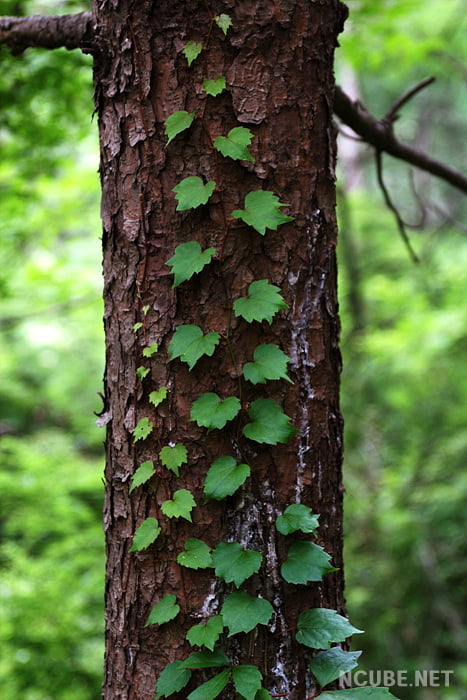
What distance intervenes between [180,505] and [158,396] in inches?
8.3

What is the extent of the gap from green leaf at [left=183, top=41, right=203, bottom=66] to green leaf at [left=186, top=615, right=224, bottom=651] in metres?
1.04

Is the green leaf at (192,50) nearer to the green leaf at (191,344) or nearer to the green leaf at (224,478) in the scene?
the green leaf at (191,344)

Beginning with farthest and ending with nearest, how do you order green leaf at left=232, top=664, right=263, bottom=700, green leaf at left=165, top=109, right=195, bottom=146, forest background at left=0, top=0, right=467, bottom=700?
forest background at left=0, top=0, right=467, bottom=700 < green leaf at left=165, top=109, right=195, bottom=146 < green leaf at left=232, top=664, right=263, bottom=700

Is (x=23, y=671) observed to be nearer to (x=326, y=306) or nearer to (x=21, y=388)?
(x=326, y=306)

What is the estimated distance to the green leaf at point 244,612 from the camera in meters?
1.03

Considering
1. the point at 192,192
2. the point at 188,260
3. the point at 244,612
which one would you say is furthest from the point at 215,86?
the point at 244,612

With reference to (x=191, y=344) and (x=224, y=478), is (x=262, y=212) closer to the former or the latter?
(x=191, y=344)

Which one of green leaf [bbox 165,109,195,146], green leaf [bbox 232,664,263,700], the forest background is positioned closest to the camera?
green leaf [bbox 232,664,263,700]

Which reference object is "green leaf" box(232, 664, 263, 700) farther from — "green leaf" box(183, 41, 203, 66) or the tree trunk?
"green leaf" box(183, 41, 203, 66)

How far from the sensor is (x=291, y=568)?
109 cm

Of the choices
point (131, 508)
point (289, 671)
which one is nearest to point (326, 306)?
point (131, 508)

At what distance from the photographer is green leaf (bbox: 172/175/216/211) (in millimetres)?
1095

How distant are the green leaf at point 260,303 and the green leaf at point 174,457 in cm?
28

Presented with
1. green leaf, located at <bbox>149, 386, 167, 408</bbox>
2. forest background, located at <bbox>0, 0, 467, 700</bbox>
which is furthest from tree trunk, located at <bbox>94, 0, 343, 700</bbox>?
forest background, located at <bbox>0, 0, 467, 700</bbox>
